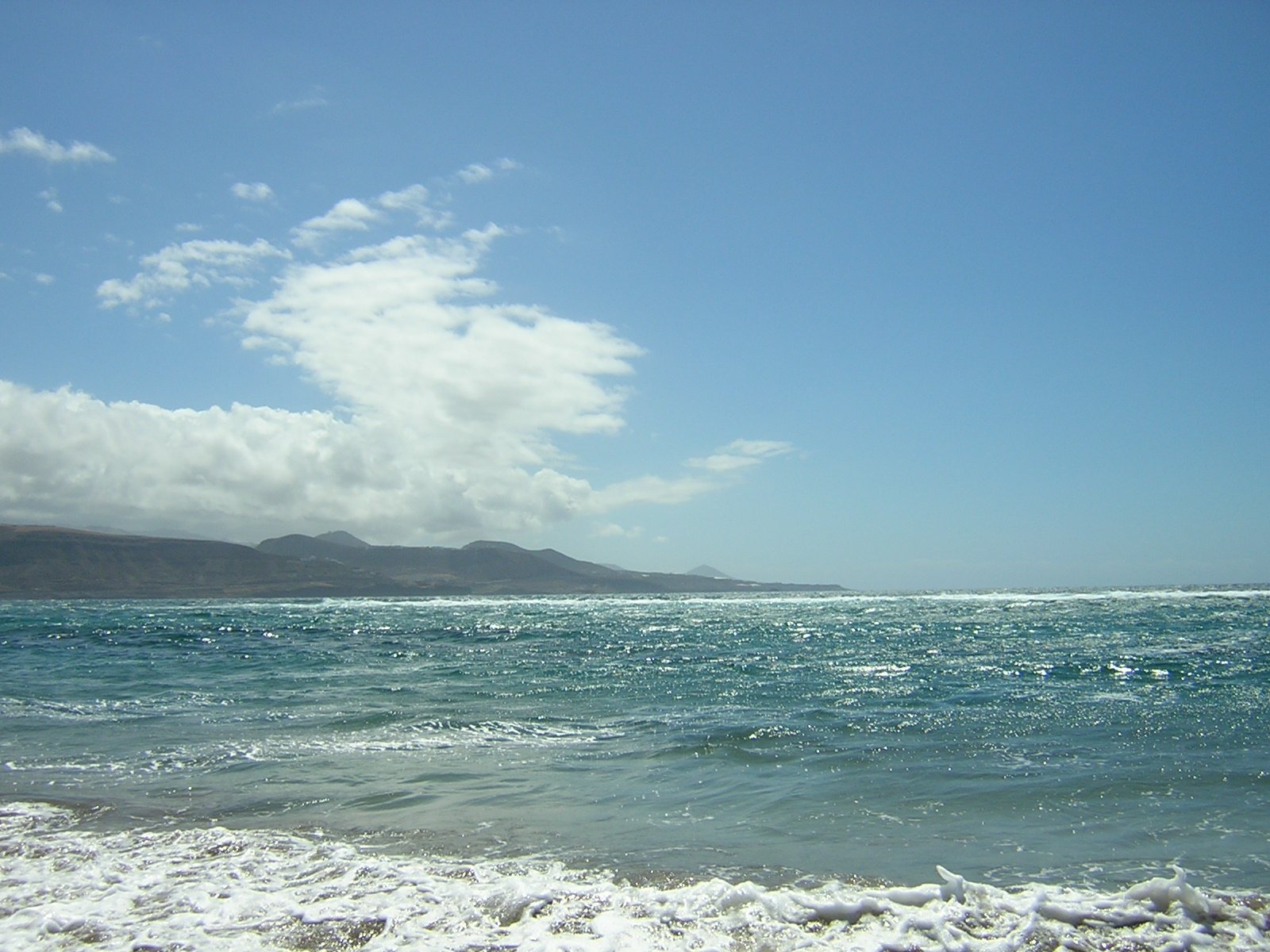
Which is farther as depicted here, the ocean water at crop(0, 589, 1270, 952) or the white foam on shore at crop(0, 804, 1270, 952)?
the ocean water at crop(0, 589, 1270, 952)

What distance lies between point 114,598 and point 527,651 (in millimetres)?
185821

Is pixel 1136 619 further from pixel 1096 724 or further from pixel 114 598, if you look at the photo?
pixel 114 598

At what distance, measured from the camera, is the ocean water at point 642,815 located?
25.9 feet

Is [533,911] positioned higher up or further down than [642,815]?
higher up

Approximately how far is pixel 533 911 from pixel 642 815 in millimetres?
3898

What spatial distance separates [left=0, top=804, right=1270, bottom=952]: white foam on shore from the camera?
751cm

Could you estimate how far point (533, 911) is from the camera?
8148 mm

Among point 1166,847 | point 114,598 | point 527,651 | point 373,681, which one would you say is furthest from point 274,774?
point 114,598

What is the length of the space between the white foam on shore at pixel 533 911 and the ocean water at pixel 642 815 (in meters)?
0.04

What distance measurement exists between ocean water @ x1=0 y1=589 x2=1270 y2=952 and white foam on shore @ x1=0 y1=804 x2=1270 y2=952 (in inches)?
1.5

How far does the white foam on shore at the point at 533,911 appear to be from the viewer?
7.51 meters

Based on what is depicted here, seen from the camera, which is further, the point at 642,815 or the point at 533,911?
the point at 642,815

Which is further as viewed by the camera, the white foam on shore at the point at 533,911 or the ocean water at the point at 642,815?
the ocean water at the point at 642,815

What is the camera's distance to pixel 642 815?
38.9 feet
